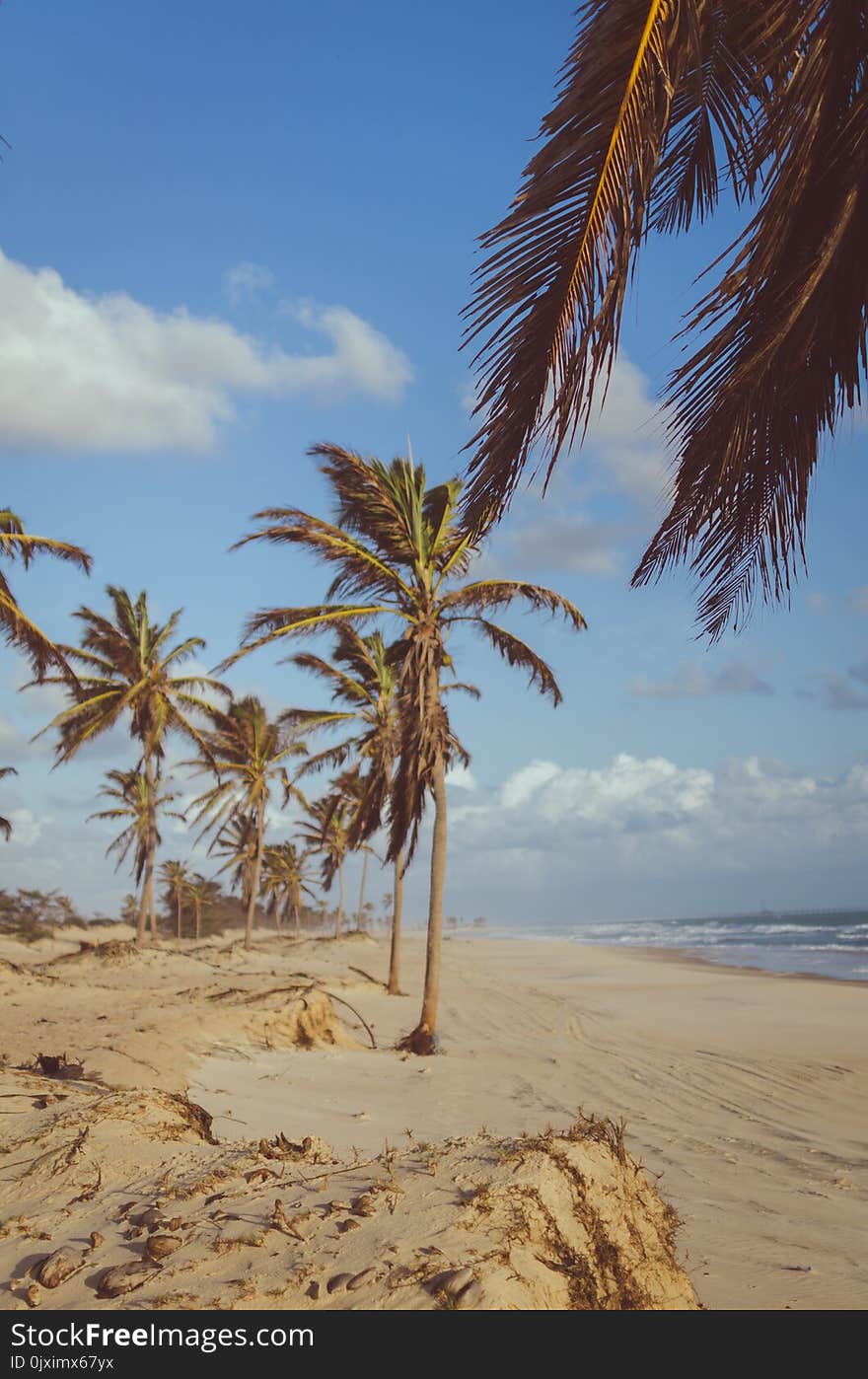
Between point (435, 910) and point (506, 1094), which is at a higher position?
point (435, 910)

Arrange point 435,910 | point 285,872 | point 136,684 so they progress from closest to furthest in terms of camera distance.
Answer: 1. point 435,910
2. point 136,684
3. point 285,872

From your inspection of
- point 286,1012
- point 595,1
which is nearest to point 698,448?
point 595,1

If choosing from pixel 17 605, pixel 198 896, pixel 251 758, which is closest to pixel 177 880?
pixel 198 896

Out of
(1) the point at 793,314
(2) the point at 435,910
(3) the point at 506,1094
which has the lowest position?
(3) the point at 506,1094

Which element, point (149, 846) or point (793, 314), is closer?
point (793, 314)

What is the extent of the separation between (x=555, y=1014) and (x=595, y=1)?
1599cm

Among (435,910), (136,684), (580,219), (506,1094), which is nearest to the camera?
(580,219)

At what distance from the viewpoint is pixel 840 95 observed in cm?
A: 284

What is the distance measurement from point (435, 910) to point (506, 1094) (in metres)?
3.75

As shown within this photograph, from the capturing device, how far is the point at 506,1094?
8.27 m

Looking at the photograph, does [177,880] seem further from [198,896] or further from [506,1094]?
[506,1094]

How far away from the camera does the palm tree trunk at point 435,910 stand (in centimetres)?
1127

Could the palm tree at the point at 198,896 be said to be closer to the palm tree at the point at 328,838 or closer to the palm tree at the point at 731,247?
the palm tree at the point at 328,838
